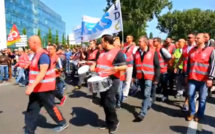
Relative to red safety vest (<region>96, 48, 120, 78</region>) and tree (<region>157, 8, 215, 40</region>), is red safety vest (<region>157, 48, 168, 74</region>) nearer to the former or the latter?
red safety vest (<region>96, 48, 120, 78</region>)

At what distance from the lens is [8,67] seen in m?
14.5

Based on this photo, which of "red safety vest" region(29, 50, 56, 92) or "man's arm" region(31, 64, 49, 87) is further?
"red safety vest" region(29, 50, 56, 92)

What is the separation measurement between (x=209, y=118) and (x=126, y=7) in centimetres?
3503

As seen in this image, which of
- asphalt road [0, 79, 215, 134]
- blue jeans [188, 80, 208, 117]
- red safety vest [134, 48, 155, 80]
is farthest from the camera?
red safety vest [134, 48, 155, 80]

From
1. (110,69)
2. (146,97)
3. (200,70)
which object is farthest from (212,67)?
(110,69)

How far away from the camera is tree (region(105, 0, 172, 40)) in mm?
38562

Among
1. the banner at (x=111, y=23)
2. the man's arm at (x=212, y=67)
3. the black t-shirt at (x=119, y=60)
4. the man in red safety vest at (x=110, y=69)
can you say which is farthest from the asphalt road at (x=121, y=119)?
the banner at (x=111, y=23)

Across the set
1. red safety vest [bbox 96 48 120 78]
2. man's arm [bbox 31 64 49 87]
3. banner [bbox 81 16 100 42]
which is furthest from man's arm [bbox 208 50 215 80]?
banner [bbox 81 16 100 42]

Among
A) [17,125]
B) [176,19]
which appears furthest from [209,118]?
[176,19]

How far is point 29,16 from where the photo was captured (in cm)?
6719

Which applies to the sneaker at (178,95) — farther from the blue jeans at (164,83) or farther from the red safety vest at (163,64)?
the red safety vest at (163,64)

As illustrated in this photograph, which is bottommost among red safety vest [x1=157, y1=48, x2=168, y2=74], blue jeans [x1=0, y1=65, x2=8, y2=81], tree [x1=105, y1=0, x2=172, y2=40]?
blue jeans [x1=0, y1=65, x2=8, y2=81]

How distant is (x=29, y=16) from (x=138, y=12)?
128 ft

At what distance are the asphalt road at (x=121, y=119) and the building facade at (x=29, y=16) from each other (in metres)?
47.5
